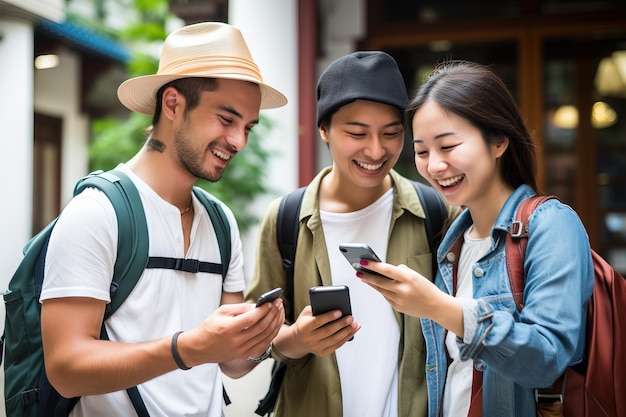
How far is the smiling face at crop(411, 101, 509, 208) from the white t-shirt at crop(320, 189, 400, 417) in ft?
1.63

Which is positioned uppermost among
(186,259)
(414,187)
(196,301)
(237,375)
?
(414,187)

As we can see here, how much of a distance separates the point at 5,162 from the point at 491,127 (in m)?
2.25

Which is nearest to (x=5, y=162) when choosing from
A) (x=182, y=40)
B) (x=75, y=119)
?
(x=182, y=40)

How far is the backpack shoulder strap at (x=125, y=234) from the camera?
204 centimetres

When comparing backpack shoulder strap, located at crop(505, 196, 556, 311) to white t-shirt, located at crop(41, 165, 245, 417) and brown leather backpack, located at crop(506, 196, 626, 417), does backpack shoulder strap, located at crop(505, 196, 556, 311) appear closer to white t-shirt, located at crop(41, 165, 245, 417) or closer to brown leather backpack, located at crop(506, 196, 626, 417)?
brown leather backpack, located at crop(506, 196, 626, 417)

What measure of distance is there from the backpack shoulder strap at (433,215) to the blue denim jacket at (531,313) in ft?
1.65

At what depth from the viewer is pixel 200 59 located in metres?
2.33

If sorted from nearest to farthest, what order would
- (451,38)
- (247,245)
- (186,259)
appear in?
(186,259) → (247,245) → (451,38)

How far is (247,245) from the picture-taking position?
5754 mm

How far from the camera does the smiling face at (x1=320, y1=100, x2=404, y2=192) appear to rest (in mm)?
2529

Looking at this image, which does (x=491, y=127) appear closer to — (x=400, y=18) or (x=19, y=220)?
(x=19, y=220)

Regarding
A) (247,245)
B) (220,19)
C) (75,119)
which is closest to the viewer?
(247,245)

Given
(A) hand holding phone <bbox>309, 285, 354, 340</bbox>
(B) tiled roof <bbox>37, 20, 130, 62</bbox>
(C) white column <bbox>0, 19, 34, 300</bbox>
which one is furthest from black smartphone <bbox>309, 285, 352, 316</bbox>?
(B) tiled roof <bbox>37, 20, 130, 62</bbox>

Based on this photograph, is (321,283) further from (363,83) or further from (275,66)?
(275,66)
